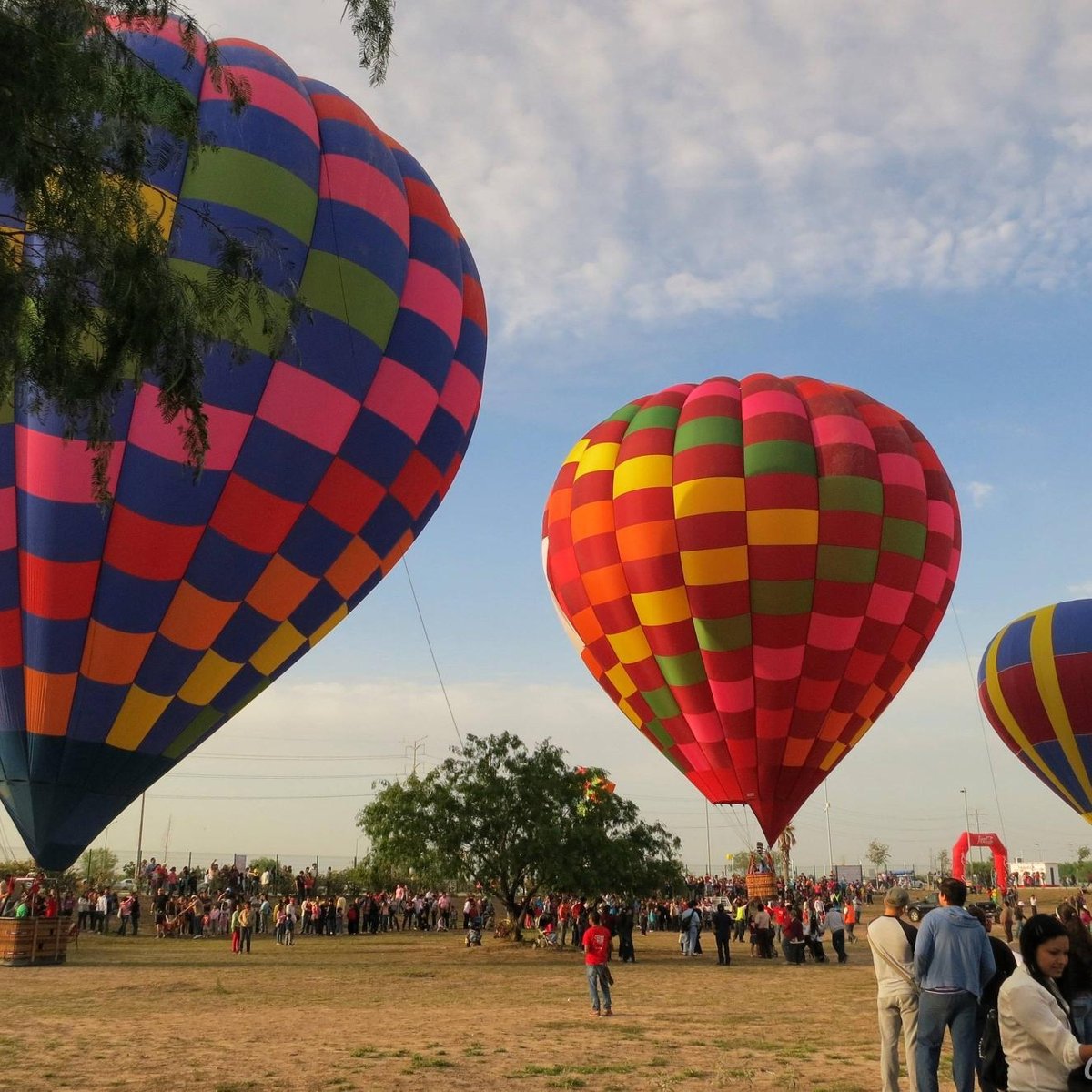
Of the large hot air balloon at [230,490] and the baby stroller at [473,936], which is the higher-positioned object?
the large hot air balloon at [230,490]

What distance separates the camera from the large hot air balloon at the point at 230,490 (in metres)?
13.2

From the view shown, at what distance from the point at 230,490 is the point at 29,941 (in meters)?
8.30

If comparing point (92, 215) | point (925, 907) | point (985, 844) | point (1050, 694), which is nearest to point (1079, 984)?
point (92, 215)

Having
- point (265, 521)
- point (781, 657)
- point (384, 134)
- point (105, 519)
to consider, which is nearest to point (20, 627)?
point (105, 519)

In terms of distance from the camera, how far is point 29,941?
54.7 feet

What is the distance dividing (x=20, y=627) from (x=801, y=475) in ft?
50.2

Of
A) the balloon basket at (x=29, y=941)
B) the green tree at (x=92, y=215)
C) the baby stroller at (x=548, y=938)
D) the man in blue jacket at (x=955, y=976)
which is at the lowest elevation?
the baby stroller at (x=548, y=938)

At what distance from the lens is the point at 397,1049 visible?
9125 mm

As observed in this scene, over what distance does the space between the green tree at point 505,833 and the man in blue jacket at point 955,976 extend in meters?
15.5

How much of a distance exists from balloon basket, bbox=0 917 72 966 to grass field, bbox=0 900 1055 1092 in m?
0.43

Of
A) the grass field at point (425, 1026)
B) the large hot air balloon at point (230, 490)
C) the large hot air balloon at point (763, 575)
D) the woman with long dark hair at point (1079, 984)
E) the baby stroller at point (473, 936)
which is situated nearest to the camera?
the woman with long dark hair at point (1079, 984)

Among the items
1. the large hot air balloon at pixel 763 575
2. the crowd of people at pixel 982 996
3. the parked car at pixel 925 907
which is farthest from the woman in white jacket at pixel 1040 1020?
the large hot air balloon at pixel 763 575

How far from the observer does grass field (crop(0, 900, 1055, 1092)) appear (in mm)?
7938

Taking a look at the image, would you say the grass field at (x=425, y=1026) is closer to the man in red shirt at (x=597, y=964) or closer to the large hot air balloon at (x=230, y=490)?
the man in red shirt at (x=597, y=964)
